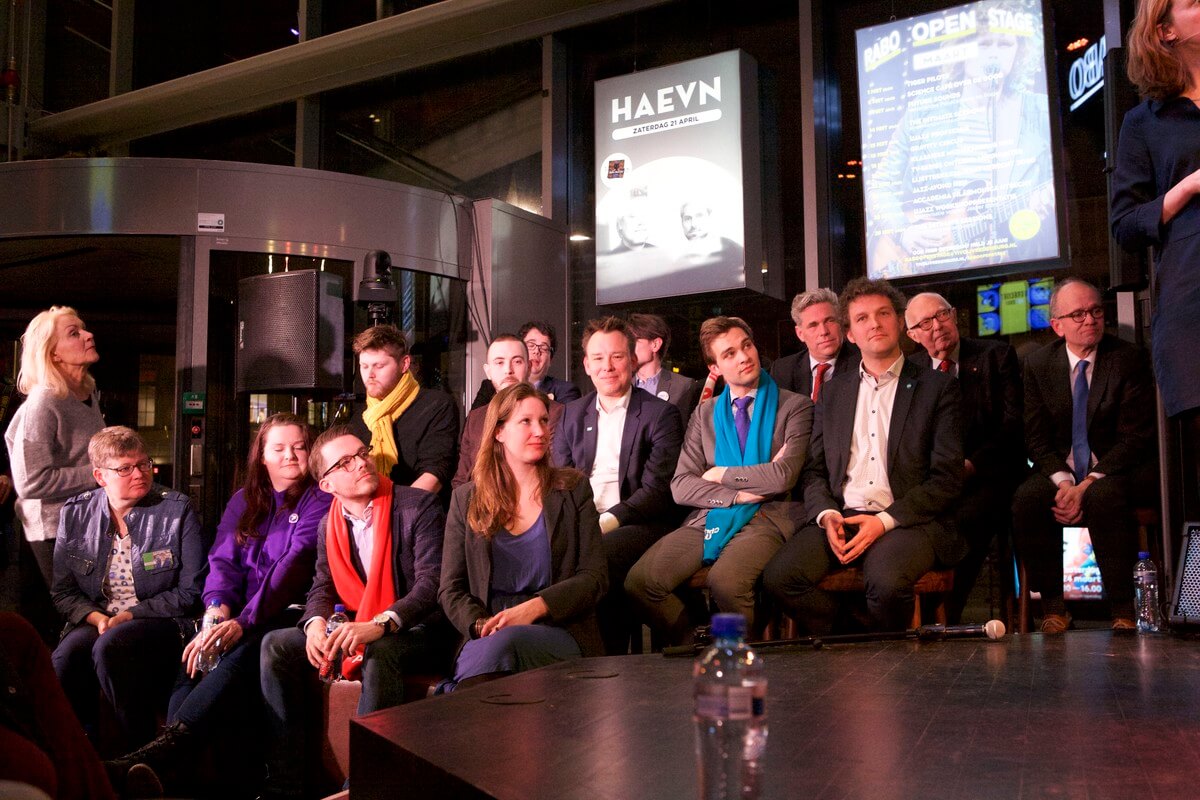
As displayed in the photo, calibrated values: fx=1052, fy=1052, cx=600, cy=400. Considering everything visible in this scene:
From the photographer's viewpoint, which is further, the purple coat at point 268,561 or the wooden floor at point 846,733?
the purple coat at point 268,561

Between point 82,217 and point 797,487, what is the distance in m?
4.16

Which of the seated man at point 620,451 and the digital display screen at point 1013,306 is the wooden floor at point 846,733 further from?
the digital display screen at point 1013,306

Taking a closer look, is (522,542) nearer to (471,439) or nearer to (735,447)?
(735,447)

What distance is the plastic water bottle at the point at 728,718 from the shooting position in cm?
113

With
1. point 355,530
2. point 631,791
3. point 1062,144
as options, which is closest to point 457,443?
point 355,530

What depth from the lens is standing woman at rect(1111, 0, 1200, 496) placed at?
6.69ft

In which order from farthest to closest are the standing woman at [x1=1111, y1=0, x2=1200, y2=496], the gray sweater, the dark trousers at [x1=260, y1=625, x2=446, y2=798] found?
the gray sweater → the dark trousers at [x1=260, y1=625, x2=446, y2=798] → the standing woman at [x1=1111, y1=0, x2=1200, y2=496]

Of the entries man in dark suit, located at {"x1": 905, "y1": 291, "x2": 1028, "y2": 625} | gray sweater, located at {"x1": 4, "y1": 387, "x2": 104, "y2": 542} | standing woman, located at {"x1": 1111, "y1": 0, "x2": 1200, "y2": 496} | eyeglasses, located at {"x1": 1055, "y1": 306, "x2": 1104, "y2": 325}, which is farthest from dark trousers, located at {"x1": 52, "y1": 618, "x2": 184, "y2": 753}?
eyeglasses, located at {"x1": 1055, "y1": 306, "x2": 1104, "y2": 325}

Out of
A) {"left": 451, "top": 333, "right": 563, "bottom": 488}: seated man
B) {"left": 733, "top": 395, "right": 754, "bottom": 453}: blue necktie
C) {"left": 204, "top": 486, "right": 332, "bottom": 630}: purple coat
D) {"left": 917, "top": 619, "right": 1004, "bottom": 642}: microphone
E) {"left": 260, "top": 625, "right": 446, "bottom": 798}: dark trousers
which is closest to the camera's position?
{"left": 917, "top": 619, "right": 1004, "bottom": 642}: microphone

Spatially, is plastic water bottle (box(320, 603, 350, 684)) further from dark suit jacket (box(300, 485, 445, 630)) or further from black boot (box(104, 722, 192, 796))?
black boot (box(104, 722, 192, 796))

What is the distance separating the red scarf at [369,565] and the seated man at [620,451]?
767 millimetres

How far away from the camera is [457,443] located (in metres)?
4.52

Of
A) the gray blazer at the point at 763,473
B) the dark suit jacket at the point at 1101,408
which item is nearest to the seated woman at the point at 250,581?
the gray blazer at the point at 763,473

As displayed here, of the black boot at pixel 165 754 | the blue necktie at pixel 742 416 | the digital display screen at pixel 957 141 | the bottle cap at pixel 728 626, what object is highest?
the digital display screen at pixel 957 141
